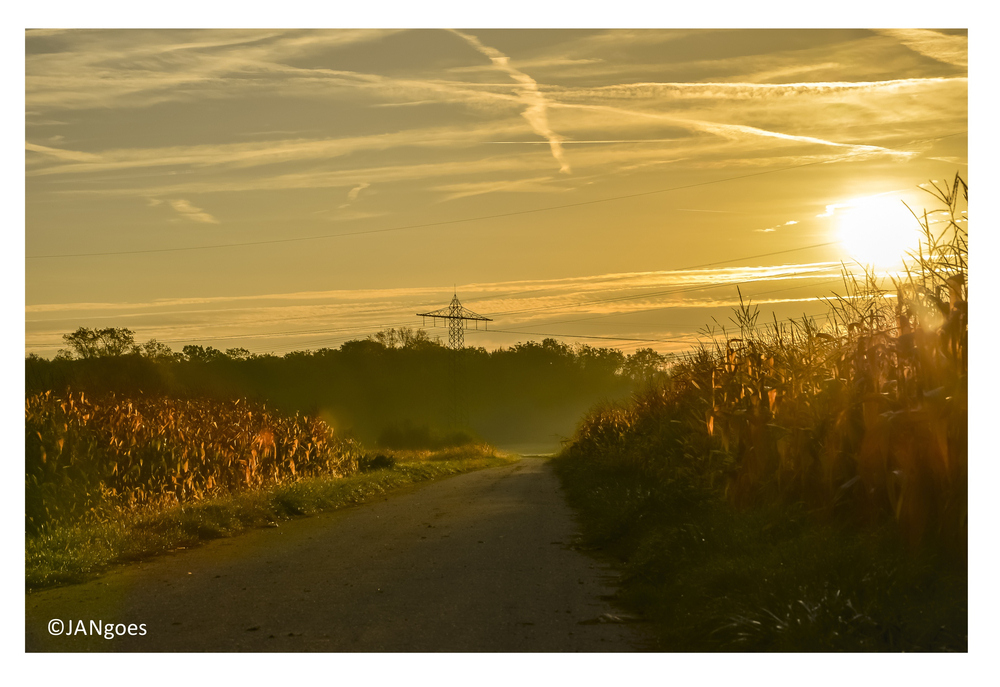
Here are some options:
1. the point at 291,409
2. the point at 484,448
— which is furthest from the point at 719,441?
the point at 484,448

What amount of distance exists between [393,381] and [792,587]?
219ft

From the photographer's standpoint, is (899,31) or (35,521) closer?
(899,31)

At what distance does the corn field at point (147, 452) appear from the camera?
456 inches

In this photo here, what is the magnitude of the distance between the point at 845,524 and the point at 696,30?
505cm

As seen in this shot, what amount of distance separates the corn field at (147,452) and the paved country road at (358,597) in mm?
2249

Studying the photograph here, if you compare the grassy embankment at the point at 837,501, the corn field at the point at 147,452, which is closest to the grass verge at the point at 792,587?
the grassy embankment at the point at 837,501

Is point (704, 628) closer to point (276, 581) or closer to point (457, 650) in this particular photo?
point (457, 650)

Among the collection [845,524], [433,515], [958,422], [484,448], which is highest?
[958,422]

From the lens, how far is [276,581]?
339 inches

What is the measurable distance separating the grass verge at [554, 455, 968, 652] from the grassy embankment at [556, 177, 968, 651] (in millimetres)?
15

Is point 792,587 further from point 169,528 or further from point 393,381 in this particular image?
point 393,381

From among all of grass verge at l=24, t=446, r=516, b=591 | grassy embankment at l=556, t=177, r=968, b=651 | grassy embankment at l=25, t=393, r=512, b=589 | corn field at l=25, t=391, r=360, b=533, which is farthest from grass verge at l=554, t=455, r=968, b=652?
corn field at l=25, t=391, r=360, b=533

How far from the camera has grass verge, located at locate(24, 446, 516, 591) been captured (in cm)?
917

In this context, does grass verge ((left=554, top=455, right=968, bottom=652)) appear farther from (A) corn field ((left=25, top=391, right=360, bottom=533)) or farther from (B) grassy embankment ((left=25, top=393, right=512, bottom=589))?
(A) corn field ((left=25, top=391, right=360, bottom=533))
